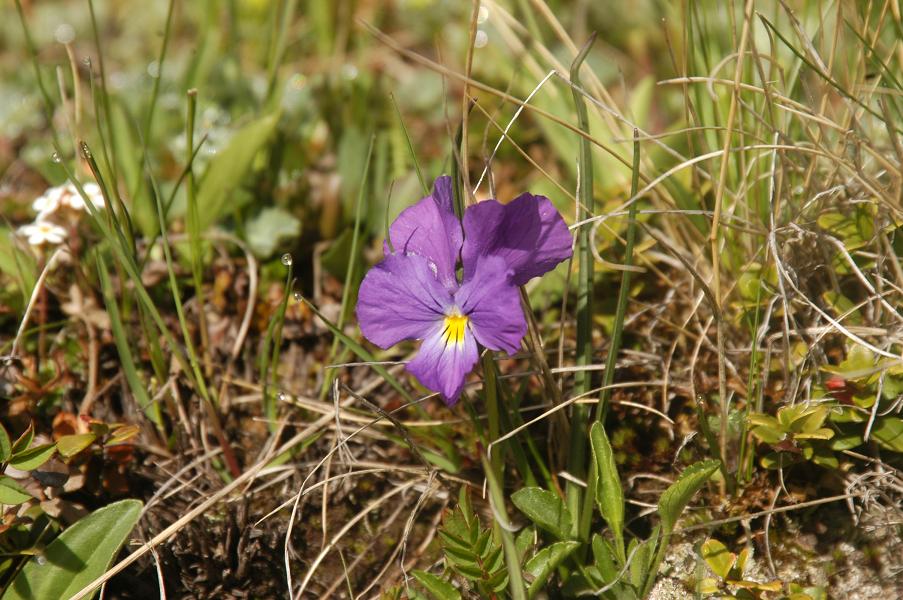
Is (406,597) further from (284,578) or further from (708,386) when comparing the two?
(708,386)

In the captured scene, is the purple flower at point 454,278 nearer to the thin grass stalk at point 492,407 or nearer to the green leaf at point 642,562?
the thin grass stalk at point 492,407

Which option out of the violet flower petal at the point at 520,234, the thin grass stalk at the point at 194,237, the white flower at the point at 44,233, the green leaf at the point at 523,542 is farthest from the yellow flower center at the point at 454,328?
the white flower at the point at 44,233

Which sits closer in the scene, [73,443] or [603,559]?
[603,559]

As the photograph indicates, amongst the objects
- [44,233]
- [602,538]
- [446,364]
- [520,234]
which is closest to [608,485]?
[602,538]

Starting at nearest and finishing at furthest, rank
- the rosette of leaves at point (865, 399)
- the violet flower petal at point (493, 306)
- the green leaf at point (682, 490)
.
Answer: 1. the violet flower petal at point (493, 306)
2. the green leaf at point (682, 490)
3. the rosette of leaves at point (865, 399)

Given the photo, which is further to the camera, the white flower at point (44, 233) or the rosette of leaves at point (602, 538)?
the white flower at point (44, 233)

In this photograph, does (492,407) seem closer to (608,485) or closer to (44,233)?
(608,485)

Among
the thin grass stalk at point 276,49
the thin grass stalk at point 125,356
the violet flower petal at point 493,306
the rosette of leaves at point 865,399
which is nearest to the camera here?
the violet flower petal at point 493,306

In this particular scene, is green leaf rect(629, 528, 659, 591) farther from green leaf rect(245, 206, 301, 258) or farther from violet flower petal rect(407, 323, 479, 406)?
green leaf rect(245, 206, 301, 258)
